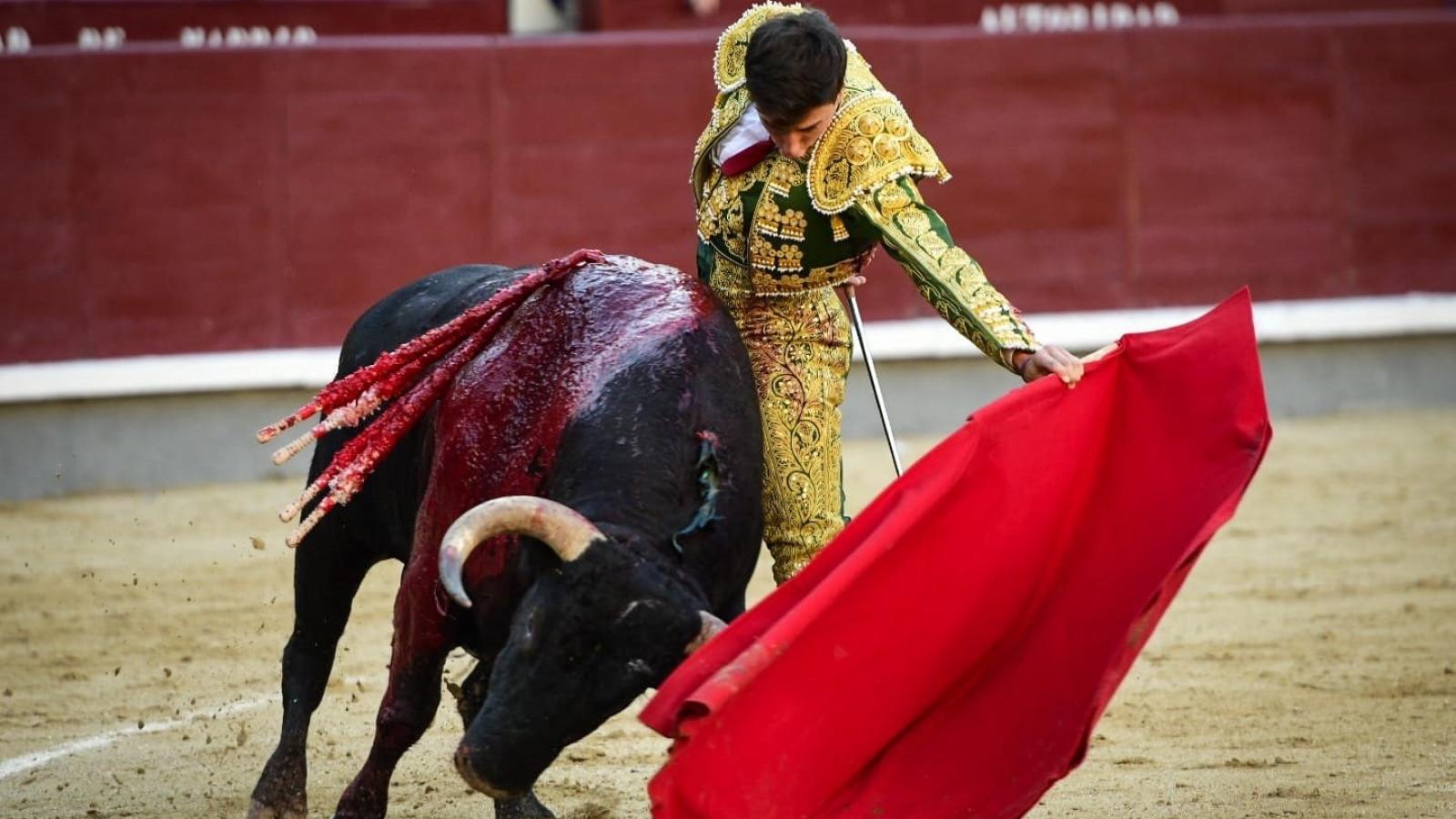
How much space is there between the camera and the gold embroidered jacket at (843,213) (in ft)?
9.16

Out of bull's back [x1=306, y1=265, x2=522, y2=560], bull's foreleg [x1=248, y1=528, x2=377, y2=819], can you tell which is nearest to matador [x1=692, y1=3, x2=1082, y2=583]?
bull's back [x1=306, y1=265, x2=522, y2=560]

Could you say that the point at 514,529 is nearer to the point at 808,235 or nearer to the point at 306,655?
the point at 808,235

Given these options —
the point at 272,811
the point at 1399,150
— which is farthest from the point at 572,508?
the point at 1399,150

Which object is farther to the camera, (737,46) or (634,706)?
(634,706)

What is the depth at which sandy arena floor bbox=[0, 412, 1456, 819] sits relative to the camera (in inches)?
137

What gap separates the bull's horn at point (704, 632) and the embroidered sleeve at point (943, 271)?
20.3 inches

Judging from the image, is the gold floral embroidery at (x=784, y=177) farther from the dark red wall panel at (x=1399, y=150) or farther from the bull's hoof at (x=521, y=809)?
the dark red wall panel at (x=1399, y=150)

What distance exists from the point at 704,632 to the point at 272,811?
1.12 meters

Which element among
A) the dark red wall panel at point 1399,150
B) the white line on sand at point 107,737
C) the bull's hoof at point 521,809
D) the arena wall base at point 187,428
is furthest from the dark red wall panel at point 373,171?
the bull's hoof at point 521,809

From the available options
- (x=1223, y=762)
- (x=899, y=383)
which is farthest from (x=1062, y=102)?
(x=1223, y=762)

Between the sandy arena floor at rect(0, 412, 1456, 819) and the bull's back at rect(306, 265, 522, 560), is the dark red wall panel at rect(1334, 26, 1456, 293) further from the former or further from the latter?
the bull's back at rect(306, 265, 522, 560)

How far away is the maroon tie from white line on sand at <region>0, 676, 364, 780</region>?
1761 millimetres

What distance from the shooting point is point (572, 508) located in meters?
2.73

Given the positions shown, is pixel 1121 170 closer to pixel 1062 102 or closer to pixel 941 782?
pixel 1062 102
